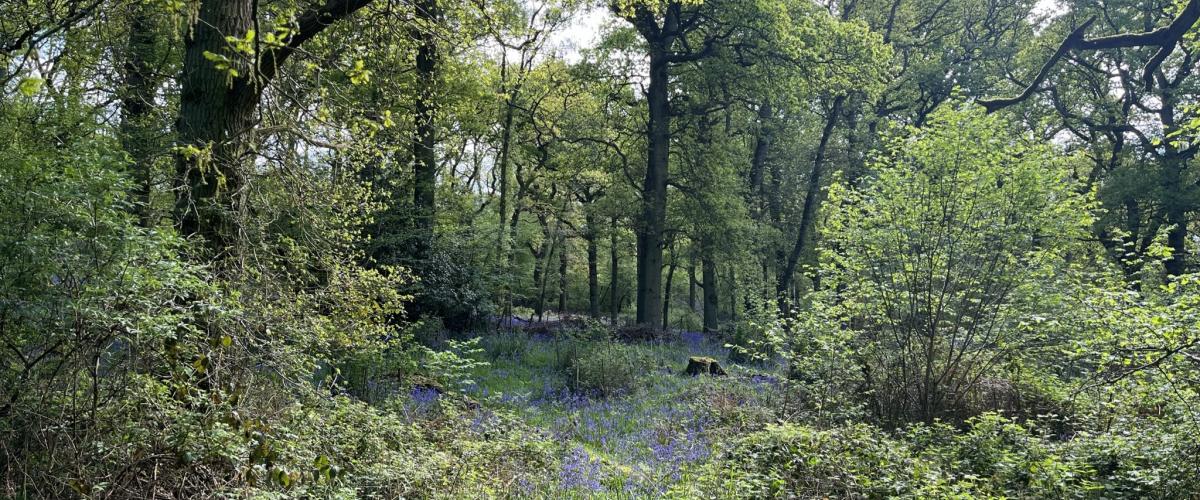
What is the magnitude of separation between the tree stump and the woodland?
6cm

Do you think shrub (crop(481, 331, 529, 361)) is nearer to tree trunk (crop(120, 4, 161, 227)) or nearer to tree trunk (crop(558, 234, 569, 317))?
tree trunk (crop(120, 4, 161, 227))

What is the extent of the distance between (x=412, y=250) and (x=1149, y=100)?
23.6m

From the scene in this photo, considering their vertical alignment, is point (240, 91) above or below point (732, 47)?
below

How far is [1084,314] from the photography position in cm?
629

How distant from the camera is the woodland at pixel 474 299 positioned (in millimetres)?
3518

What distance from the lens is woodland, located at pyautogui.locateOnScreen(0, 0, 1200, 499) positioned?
3.52m

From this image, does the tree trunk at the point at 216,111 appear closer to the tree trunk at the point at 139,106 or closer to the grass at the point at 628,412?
the grass at the point at 628,412

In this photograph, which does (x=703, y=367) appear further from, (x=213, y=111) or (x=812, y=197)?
(x=812, y=197)

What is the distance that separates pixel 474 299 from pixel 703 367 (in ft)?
19.3

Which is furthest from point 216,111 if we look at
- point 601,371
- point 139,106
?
point 139,106

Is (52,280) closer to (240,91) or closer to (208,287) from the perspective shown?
(208,287)

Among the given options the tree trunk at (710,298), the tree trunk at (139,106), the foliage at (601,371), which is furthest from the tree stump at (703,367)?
the tree trunk at (139,106)

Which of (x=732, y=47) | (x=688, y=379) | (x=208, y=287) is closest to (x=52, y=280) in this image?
(x=208, y=287)

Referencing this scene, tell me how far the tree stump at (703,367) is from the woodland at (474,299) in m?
0.06
